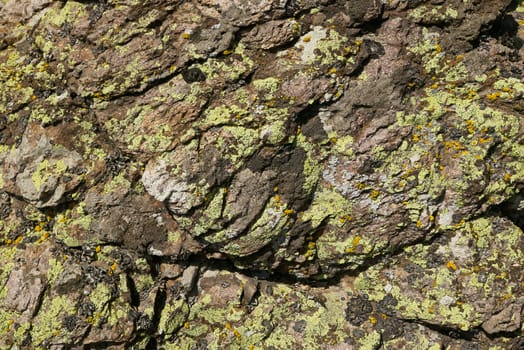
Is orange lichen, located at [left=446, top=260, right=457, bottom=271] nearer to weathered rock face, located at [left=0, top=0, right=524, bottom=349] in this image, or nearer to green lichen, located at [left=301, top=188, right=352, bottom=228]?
weathered rock face, located at [left=0, top=0, right=524, bottom=349]

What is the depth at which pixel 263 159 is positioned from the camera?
820 centimetres

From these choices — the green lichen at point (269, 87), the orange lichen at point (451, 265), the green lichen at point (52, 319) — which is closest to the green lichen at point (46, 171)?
the green lichen at point (52, 319)

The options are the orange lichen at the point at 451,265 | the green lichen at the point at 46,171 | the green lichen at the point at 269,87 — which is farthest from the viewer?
the orange lichen at the point at 451,265

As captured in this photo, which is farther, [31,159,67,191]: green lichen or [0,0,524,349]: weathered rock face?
[31,159,67,191]: green lichen

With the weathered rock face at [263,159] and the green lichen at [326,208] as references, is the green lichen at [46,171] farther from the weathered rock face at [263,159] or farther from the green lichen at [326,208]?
the green lichen at [326,208]

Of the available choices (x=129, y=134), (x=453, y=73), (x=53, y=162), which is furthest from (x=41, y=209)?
(x=453, y=73)

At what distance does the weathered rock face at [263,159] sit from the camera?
8039 mm

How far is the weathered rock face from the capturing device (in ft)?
26.4

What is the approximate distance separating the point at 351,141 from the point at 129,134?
4079 mm

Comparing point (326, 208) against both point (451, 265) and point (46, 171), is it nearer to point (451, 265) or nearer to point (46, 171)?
point (451, 265)

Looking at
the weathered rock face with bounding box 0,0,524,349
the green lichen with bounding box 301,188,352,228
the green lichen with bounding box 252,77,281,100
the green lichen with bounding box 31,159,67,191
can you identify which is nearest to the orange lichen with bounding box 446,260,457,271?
the weathered rock face with bounding box 0,0,524,349

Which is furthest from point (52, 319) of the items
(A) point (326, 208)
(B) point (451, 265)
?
(B) point (451, 265)

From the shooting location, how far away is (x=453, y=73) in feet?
27.3

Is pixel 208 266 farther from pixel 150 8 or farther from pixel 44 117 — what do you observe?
pixel 150 8
